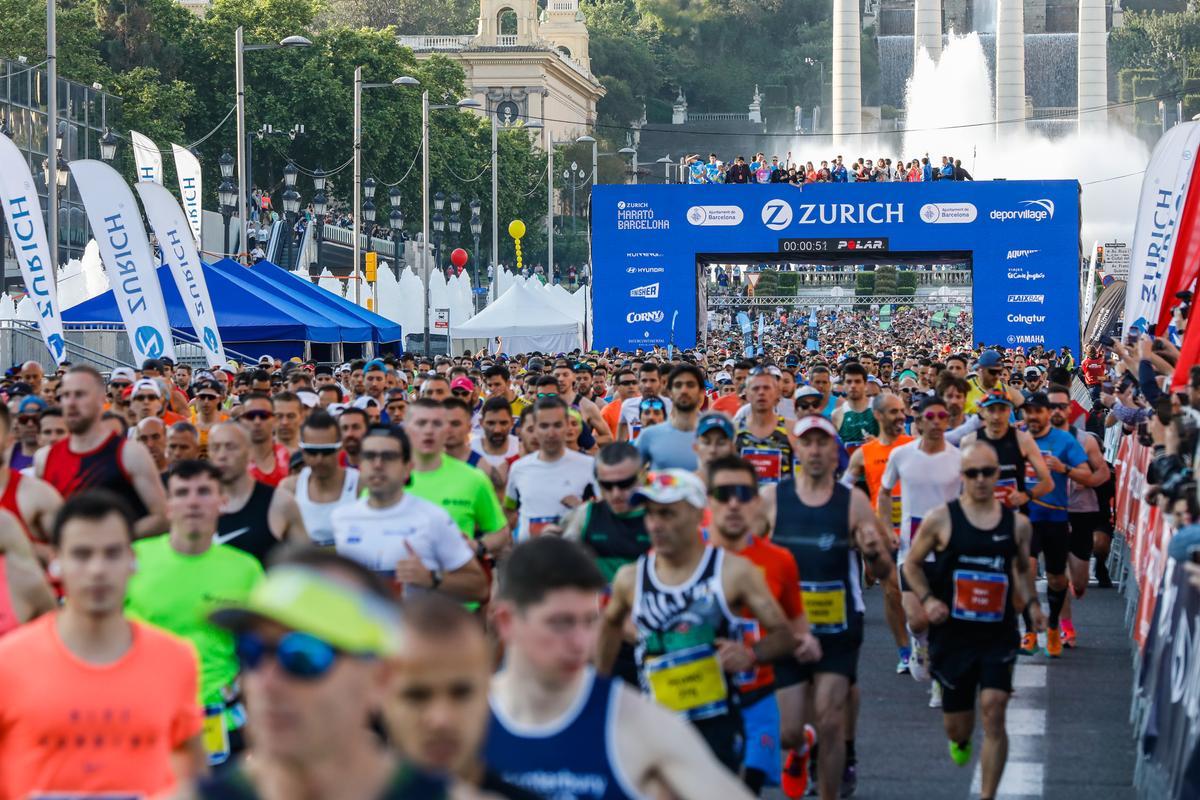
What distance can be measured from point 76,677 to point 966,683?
4484 millimetres

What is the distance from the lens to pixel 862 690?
11.9 m

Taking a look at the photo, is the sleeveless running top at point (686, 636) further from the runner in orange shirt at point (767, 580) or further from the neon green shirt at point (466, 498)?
the neon green shirt at point (466, 498)

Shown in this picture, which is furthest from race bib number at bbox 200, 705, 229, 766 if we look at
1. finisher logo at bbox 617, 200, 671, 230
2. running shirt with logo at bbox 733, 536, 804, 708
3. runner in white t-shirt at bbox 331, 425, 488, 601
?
finisher logo at bbox 617, 200, 671, 230

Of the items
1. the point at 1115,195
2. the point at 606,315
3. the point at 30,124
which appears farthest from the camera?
the point at 1115,195

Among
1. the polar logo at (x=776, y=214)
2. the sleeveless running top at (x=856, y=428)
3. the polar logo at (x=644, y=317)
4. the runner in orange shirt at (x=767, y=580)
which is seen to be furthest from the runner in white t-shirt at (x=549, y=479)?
the polar logo at (x=776, y=214)

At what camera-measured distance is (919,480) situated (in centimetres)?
1152

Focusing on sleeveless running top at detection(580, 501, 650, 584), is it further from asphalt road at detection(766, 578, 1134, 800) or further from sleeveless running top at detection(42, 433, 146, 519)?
sleeveless running top at detection(42, 433, 146, 519)

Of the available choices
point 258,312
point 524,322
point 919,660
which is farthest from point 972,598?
point 524,322

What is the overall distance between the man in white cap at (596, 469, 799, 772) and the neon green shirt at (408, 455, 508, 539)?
237 centimetres

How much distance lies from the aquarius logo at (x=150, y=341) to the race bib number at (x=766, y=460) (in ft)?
36.7

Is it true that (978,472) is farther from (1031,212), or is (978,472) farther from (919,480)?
(1031,212)

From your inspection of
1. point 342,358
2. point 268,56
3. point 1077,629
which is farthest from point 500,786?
point 268,56

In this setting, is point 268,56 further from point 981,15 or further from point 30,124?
point 981,15

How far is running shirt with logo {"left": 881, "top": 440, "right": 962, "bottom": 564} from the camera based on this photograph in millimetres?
11492
